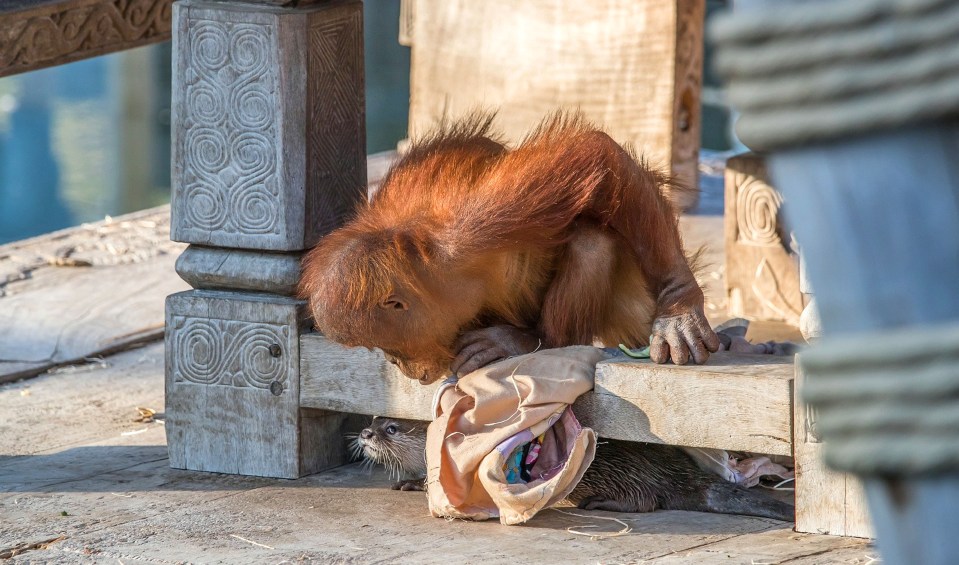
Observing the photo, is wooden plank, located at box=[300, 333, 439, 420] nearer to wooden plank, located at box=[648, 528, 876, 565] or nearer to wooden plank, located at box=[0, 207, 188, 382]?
wooden plank, located at box=[648, 528, 876, 565]

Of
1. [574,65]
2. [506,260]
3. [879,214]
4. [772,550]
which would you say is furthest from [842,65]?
[574,65]

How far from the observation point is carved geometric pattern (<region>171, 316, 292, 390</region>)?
3.90 meters

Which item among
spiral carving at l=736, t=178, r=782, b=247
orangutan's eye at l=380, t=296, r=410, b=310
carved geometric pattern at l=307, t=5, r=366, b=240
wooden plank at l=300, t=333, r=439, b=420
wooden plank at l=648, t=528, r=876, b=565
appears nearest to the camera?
wooden plank at l=648, t=528, r=876, b=565

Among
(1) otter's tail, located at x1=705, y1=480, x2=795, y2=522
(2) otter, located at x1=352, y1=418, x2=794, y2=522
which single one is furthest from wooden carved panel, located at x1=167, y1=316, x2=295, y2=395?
(1) otter's tail, located at x1=705, y1=480, x2=795, y2=522

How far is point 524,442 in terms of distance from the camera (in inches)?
135

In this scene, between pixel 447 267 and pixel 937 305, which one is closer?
pixel 937 305

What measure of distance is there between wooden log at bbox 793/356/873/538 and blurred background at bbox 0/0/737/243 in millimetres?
9831

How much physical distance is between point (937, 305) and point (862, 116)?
0.51 feet

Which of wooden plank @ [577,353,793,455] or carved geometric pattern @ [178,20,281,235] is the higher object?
carved geometric pattern @ [178,20,281,235]

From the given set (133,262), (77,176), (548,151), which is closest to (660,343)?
(548,151)

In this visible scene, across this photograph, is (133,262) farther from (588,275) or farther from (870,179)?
(870,179)

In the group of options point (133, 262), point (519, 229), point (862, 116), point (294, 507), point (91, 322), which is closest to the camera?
point (862, 116)

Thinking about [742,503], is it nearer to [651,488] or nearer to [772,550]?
[651,488]

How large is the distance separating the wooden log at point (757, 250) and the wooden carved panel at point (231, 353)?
2481 millimetres
